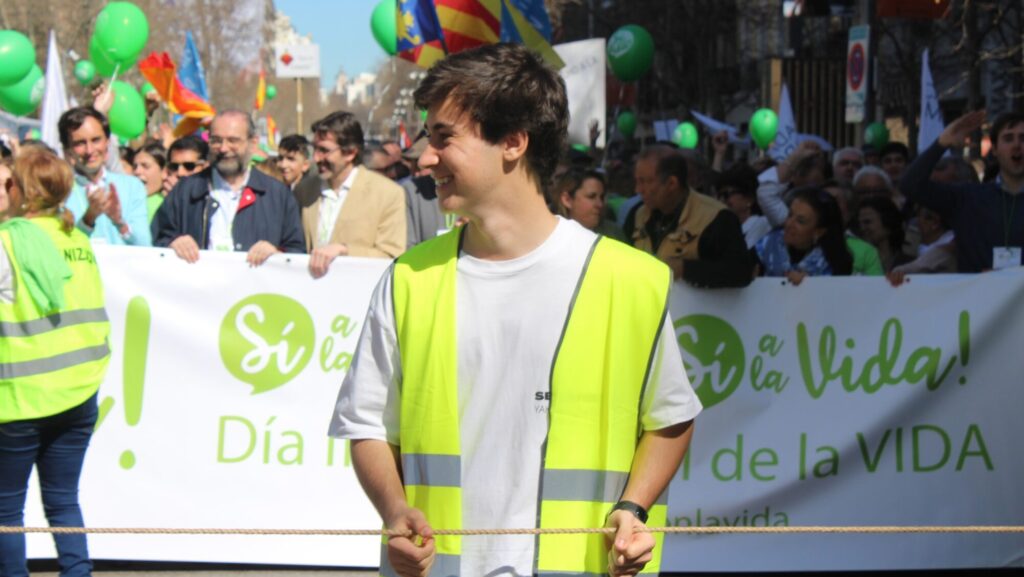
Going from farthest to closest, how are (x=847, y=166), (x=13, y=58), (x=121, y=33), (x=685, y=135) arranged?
1. (x=685, y=135)
2. (x=121, y=33)
3. (x=13, y=58)
4. (x=847, y=166)

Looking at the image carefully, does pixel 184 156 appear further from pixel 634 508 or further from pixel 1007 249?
pixel 634 508

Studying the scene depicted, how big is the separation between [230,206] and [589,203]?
1.75m

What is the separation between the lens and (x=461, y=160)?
2764 millimetres

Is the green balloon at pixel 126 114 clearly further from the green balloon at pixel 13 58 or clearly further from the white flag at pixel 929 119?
the white flag at pixel 929 119

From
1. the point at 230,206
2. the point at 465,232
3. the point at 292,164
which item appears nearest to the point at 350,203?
the point at 230,206

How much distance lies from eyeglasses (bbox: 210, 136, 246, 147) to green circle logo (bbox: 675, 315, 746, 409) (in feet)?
7.65

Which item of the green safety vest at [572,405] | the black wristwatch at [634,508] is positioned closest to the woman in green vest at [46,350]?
the green safety vest at [572,405]

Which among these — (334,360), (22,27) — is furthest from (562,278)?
(22,27)

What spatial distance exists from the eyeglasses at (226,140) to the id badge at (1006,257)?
3.61 metres

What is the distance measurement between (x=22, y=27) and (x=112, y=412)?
2910 centimetres

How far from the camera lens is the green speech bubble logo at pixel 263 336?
6.22m

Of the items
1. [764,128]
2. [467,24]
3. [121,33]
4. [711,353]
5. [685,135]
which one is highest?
[121,33]

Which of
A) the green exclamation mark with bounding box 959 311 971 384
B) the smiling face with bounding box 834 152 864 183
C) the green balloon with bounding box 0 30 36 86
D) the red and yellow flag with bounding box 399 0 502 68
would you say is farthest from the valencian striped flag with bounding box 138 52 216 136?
the green exclamation mark with bounding box 959 311 971 384

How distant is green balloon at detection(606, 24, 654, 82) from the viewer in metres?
17.2
